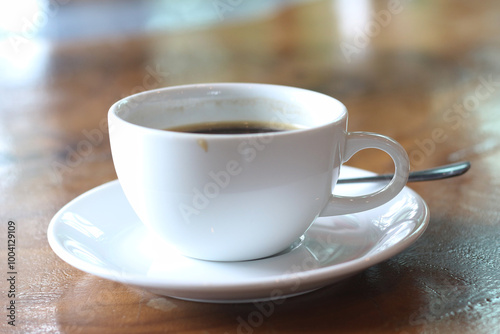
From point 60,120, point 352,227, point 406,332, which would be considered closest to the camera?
point 406,332

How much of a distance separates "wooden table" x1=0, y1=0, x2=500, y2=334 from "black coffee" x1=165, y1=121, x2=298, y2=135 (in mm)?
214

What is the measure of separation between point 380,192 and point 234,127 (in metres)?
0.21

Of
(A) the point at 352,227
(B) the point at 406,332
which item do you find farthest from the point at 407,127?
(B) the point at 406,332

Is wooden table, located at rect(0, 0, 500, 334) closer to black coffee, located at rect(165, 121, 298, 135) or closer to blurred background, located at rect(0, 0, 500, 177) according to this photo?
blurred background, located at rect(0, 0, 500, 177)

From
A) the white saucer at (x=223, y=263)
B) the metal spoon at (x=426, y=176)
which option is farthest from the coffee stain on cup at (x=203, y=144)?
the metal spoon at (x=426, y=176)

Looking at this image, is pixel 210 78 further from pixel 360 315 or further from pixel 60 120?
pixel 360 315

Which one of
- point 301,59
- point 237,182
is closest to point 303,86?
point 301,59

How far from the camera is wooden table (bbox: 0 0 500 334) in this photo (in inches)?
21.0

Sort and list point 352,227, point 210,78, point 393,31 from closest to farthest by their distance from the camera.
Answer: point 352,227
point 210,78
point 393,31

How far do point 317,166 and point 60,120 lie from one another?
0.76 meters

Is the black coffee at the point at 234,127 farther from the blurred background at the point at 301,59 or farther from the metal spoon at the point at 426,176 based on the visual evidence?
the blurred background at the point at 301,59

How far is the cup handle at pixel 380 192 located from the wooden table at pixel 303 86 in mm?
72

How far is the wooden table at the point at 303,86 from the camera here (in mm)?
534

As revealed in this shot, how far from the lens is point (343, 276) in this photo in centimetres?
52
